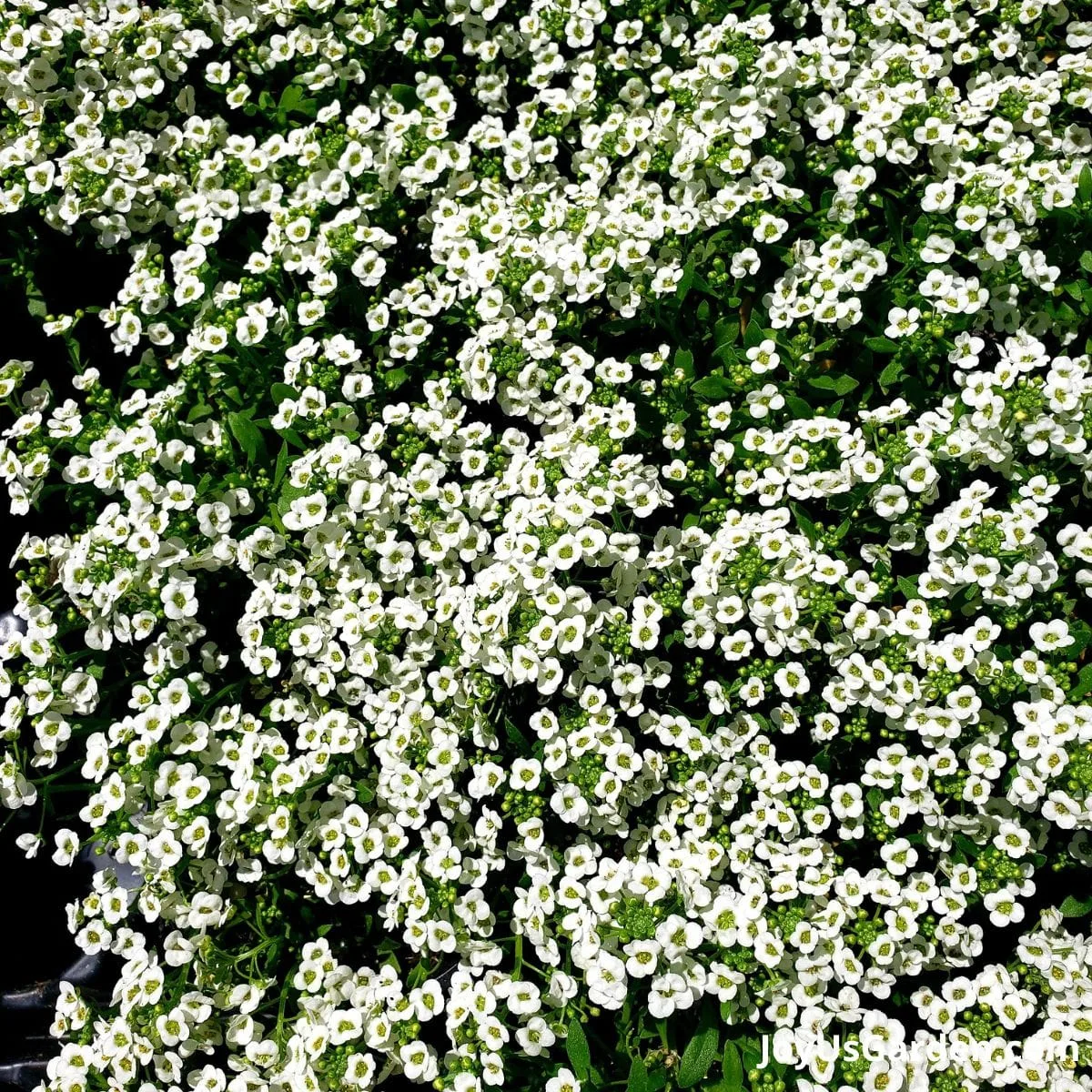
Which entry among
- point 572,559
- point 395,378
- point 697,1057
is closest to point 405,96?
point 395,378

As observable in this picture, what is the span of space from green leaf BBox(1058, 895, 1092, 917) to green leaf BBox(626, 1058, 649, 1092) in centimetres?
184

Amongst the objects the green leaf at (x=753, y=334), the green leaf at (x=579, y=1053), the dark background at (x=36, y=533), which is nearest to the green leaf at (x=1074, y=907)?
the green leaf at (x=579, y=1053)

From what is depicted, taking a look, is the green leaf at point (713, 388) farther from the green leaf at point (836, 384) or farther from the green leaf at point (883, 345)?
the green leaf at point (883, 345)

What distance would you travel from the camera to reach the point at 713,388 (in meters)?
4.38

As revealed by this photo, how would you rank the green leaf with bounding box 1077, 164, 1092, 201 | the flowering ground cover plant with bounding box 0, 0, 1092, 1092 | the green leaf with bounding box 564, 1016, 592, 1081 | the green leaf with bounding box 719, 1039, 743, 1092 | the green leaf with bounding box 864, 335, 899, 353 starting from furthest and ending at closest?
the green leaf with bounding box 864, 335, 899, 353 < the green leaf with bounding box 1077, 164, 1092, 201 < the flowering ground cover plant with bounding box 0, 0, 1092, 1092 < the green leaf with bounding box 719, 1039, 743, 1092 < the green leaf with bounding box 564, 1016, 592, 1081

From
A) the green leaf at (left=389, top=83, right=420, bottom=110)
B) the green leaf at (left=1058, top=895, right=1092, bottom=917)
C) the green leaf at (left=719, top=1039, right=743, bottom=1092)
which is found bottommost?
the green leaf at (left=719, top=1039, right=743, bottom=1092)

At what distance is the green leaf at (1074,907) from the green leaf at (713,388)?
100 inches

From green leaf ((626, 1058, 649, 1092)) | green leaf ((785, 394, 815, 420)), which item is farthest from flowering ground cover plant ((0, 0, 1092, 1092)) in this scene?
green leaf ((785, 394, 815, 420))

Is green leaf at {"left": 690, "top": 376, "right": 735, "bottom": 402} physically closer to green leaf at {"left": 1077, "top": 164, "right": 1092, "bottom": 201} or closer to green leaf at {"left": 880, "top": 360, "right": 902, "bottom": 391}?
green leaf at {"left": 880, "top": 360, "right": 902, "bottom": 391}

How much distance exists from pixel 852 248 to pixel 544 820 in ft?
9.41

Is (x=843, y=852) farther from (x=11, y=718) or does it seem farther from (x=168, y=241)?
(x=168, y=241)

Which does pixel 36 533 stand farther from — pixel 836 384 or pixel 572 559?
pixel 836 384

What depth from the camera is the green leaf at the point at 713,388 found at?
4.38 metres

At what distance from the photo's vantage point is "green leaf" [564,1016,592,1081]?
3.49 m
